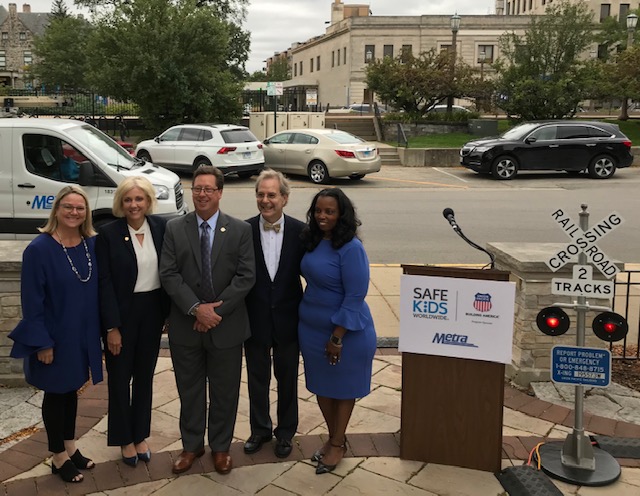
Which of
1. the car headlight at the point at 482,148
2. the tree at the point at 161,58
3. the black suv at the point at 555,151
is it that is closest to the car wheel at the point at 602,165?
the black suv at the point at 555,151

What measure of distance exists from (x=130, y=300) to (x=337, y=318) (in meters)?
1.23

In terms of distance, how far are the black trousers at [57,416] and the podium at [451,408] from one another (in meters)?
2.06

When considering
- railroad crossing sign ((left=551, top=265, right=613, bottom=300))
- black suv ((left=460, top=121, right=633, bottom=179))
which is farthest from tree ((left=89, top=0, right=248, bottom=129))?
railroad crossing sign ((left=551, top=265, right=613, bottom=300))

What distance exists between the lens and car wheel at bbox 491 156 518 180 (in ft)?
63.1

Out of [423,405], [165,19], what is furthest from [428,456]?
[165,19]

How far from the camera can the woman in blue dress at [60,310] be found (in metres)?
3.70

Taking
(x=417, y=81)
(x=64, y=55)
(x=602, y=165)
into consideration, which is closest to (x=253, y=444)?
(x=602, y=165)

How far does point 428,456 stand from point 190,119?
910 inches

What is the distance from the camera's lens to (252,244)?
13.1ft

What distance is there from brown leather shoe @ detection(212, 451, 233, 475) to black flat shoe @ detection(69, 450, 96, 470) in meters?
0.77

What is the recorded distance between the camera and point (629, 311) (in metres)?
7.23

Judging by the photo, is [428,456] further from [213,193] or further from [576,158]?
[576,158]

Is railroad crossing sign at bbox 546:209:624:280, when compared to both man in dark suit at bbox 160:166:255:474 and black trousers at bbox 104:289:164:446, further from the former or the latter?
black trousers at bbox 104:289:164:446

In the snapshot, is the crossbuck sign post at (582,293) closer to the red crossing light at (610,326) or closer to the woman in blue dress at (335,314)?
the red crossing light at (610,326)
